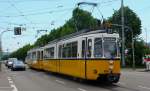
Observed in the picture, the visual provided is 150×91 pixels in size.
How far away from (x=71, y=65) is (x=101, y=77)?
419 cm

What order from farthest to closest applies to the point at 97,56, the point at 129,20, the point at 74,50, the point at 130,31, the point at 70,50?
the point at 129,20, the point at 130,31, the point at 70,50, the point at 74,50, the point at 97,56

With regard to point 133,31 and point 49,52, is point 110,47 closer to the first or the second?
point 49,52

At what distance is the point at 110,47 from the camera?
980 inches

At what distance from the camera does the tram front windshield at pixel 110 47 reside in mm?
24703

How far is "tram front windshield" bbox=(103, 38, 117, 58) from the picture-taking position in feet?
81.0

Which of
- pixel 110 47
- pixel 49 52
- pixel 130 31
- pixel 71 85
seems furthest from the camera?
pixel 130 31

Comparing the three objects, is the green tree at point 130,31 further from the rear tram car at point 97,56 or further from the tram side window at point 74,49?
the rear tram car at point 97,56

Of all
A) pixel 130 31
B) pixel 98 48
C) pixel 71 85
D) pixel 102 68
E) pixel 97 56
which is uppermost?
pixel 130 31

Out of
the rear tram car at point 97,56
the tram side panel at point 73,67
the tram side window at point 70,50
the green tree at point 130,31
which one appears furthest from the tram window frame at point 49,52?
the green tree at point 130,31

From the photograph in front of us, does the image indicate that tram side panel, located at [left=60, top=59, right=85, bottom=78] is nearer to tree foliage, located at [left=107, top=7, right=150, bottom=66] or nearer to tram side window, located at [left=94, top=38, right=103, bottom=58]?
tram side window, located at [left=94, top=38, right=103, bottom=58]

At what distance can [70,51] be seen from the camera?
96.6 ft

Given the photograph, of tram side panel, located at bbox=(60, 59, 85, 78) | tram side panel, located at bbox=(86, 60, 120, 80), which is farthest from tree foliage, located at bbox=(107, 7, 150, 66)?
tram side panel, located at bbox=(86, 60, 120, 80)

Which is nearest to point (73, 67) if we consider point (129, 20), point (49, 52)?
point (49, 52)

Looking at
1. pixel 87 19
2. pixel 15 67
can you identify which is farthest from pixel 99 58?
pixel 87 19
